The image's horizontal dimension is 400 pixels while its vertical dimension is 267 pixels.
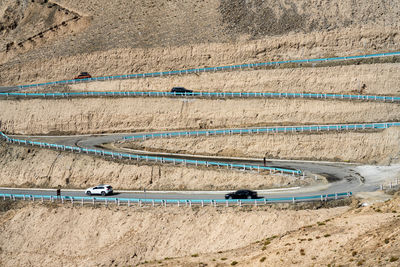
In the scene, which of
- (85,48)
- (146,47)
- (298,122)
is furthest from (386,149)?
(85,48)

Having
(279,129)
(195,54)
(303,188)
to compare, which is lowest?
(303,188)

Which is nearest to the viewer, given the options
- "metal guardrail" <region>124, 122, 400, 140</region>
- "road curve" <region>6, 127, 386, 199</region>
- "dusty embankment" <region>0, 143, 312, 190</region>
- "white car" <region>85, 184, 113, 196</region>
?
"road curve" <region>6, 127, 386, 199</region>

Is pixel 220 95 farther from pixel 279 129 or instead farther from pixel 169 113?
pixel 279 129

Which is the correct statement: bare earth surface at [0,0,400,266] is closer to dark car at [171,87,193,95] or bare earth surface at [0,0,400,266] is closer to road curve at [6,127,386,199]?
road curve at [6,127,386,199]

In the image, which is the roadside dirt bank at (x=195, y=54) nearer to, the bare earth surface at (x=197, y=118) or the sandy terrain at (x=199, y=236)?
the bare earth surface at (x=197, y=118)

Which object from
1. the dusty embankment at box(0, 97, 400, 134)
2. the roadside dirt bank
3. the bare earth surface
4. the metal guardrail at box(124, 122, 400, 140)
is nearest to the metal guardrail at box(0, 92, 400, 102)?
the dusty embankment at box(0, 97, 400, 134)

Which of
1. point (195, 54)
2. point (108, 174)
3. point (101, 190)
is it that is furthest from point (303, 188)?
point (195, 54)
